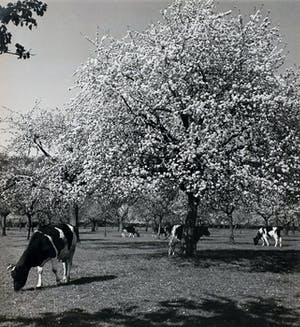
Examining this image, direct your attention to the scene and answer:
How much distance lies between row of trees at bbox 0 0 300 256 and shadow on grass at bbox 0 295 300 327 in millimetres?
7549

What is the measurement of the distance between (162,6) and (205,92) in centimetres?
512

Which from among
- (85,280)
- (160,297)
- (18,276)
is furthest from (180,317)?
Result: (85,280)

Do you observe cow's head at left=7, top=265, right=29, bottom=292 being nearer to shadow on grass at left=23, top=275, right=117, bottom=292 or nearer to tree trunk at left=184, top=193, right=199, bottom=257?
shadow on grass at left=23, top=275, right=117, bottom=292

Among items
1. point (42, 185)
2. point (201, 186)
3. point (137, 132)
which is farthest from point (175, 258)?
point (42, 185)

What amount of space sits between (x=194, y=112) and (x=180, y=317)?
11.1m

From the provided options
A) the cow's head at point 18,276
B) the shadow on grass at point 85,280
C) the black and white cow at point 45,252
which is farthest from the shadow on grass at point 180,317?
the shadow on grass at point 85,280

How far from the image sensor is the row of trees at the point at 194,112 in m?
19.6

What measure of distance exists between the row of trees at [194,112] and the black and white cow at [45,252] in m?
4.95

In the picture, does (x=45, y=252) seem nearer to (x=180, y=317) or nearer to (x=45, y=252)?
(x=45, y=252)

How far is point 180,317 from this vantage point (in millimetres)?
10633

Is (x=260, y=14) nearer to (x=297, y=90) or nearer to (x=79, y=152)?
(x=297, y=90)

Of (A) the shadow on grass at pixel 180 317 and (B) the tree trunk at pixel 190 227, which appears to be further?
(B) the tree trunk at pixel 190 227

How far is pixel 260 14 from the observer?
71.7 ft

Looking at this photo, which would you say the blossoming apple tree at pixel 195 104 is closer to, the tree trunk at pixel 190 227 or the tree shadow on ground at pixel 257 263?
the tree trunk at pixel 190 227
